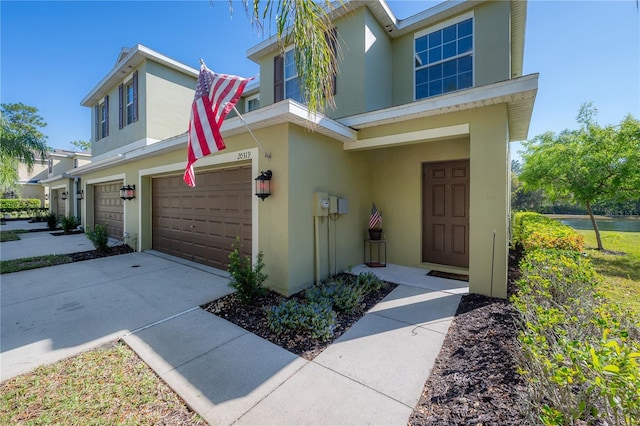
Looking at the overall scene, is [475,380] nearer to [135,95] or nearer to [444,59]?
[444,59]

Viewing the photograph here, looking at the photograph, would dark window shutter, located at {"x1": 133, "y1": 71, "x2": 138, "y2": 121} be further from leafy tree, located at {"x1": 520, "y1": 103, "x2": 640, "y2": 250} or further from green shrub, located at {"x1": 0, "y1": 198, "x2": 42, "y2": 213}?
green shrub, located at {"x1": 0, "y1": 198, "x2": 42, "y2": 213}

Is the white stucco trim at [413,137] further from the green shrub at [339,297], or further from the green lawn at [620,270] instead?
the green lawn at [620,270]

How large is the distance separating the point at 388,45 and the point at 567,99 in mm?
9804

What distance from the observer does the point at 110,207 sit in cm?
1110

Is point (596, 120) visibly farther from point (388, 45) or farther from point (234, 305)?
point (234, 305)

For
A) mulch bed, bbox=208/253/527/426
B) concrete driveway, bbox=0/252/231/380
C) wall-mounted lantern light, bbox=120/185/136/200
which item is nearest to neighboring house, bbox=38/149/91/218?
wall-mounted lantern light, bbox=120/185/136/200

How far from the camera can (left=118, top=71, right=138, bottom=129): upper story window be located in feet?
34.4

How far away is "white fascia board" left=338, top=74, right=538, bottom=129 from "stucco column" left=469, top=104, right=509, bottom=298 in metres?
0.28

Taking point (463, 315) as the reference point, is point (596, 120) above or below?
above

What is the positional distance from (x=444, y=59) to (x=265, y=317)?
730cm

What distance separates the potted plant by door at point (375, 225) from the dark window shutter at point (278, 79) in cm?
460

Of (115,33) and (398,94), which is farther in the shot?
(115,33)

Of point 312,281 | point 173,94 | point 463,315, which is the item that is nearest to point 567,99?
point 463,315

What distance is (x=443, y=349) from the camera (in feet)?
10.00
